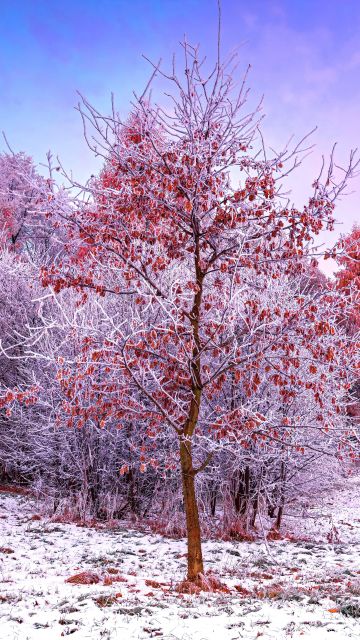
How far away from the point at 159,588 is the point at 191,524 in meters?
0.95

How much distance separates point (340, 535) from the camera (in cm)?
1380

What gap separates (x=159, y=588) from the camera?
25.0 feet

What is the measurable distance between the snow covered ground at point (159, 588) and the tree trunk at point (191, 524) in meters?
0.36

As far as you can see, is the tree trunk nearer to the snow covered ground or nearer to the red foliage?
the snow covered ground

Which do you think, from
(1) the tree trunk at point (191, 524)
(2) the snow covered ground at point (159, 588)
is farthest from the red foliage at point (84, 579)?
(1) the tree trunk at point (191, 524)

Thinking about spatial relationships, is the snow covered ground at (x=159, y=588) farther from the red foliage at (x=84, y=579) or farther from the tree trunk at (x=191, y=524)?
the tree trunk at (x=191, y=524)

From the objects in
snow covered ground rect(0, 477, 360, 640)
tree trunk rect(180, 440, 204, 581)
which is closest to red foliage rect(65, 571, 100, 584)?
snow covered ground rect(0, 477, 360, 640)

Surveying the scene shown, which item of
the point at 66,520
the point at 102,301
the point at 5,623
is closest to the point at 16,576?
the point at 5,623

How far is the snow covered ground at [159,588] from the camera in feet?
18.1

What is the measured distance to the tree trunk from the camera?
7.98 meters

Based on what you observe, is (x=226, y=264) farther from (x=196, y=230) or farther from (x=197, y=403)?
(x=197, y=403)

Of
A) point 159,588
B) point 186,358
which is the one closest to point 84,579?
point 159,588

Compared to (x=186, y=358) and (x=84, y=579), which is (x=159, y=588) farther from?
Result: (x=186, y=358)

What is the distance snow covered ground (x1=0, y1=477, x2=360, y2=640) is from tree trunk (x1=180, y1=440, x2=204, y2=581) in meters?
0.36
